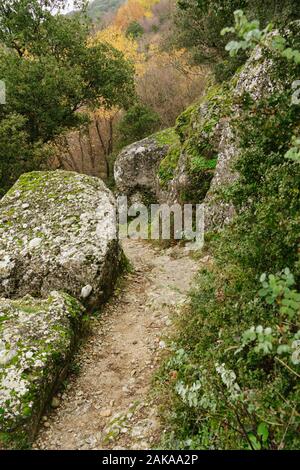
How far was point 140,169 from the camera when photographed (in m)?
13.6

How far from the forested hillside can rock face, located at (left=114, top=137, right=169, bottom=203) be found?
32.0 inches

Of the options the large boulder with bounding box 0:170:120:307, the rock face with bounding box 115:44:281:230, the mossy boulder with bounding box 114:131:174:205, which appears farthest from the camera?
the mossy boulder with bounding box 114:131:174:205

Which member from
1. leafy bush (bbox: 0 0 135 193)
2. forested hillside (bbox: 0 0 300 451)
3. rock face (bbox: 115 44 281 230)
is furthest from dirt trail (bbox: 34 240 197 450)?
leafy bush (bbox: 0 0 135 193)

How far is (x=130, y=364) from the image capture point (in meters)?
4.91

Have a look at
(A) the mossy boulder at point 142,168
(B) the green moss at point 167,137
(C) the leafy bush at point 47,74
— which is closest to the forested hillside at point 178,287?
(A) the mossy boulder at point 142,168

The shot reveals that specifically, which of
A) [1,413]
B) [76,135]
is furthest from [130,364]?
[76,135]

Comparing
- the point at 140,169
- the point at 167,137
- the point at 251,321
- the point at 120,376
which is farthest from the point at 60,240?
the point at 167,137

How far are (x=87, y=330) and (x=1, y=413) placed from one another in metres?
1.98

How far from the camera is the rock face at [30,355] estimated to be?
12.2ft

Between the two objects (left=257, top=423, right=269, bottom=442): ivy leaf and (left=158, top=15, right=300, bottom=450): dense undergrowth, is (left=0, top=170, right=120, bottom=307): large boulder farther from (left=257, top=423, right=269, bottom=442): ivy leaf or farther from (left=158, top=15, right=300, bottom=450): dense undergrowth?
(left=257, top=423, right=269, bottom=442): ivy leaf

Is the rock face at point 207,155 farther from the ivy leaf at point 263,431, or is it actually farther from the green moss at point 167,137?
the ivy leaf at point 263,431

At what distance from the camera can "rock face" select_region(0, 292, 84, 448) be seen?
12.2ft
